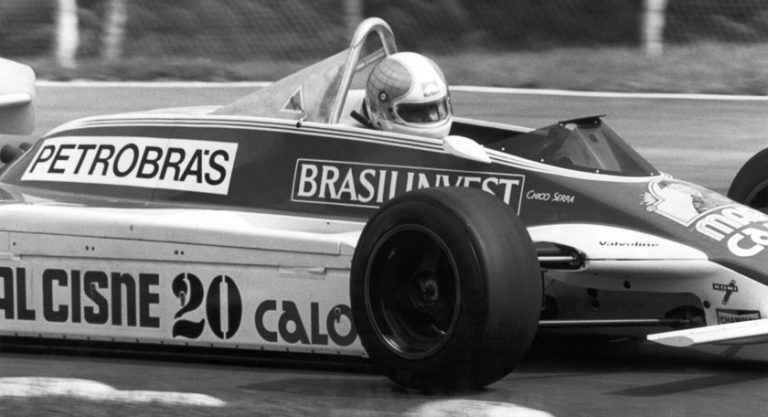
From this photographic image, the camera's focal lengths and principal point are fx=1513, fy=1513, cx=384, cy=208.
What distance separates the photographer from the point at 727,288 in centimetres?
539

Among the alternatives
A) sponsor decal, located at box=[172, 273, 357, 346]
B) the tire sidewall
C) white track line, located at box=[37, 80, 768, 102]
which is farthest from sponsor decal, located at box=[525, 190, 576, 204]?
white track line, located at box=[37, 80, 768, 102]

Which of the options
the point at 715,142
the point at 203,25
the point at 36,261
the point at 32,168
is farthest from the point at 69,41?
the point at 36,261

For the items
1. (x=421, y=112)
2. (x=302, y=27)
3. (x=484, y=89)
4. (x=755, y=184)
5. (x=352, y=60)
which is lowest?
(x=484, y=89)

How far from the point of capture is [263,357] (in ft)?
19.6

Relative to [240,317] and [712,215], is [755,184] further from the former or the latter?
[240,317]

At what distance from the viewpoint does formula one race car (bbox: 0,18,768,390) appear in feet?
16.4

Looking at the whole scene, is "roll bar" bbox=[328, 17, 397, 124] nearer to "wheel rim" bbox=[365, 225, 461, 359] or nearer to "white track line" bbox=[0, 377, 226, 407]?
"wheel rim" bbox=[365, 225, 461, 359]

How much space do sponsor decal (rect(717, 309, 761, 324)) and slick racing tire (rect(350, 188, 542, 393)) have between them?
857mm

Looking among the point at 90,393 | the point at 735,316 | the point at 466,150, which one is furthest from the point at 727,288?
the point at 90,393

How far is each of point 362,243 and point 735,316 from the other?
1.36 metres

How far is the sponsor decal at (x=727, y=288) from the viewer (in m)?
5.38

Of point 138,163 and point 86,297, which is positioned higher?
point 138,163

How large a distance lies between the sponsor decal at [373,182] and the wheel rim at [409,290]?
0.72m

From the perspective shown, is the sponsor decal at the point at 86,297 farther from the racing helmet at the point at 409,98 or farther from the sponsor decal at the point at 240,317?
the racing helmet at the point at 409,98
